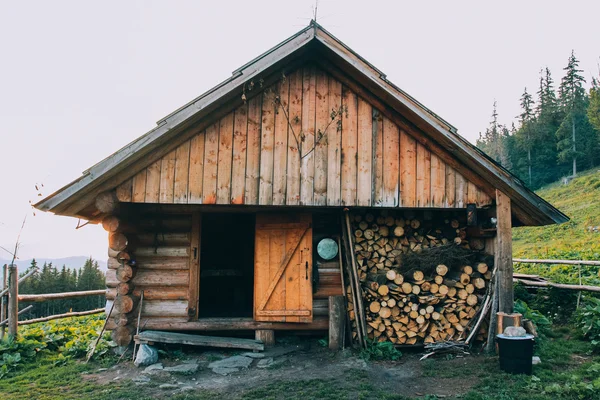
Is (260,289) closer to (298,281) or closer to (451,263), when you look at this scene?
(298,281)

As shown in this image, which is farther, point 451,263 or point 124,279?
Answer: point 451,263

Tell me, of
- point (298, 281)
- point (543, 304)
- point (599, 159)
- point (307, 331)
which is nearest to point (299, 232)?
point (298, 281)

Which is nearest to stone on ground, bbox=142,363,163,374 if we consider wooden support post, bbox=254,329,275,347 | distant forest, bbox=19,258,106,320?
wooden support post, bbox=254,329,275,347

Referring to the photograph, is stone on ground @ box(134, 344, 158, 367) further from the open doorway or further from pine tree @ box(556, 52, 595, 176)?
pine tree @ box(556, 52, 595, 176)

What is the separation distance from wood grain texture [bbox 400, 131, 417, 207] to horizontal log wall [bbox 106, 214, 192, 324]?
4.14 m

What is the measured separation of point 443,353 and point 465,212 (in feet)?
8.89

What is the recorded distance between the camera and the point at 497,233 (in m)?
7.77

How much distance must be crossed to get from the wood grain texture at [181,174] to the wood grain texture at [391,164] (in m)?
3.46

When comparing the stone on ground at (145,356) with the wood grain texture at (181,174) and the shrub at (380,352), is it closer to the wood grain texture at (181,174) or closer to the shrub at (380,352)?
the wood grain texture at (181,174)

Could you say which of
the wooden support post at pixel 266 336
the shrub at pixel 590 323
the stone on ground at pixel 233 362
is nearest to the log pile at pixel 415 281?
the wooden support post at pixel 266 336

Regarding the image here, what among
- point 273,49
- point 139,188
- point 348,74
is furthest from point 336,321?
point 273,49

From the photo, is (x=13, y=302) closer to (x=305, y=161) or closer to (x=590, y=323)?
(x=305, y=161)

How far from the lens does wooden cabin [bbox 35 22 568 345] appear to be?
743cm

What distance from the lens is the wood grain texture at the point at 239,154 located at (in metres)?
7.57
